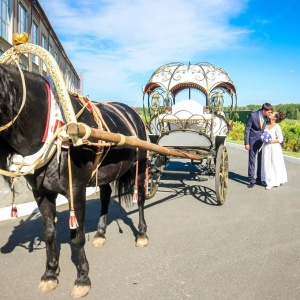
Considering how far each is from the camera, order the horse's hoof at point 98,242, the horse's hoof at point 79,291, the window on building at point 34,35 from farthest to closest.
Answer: the window on building at point 34,35 → the horse's hoof at point 98,242 → the horse's hoof at point 79,291

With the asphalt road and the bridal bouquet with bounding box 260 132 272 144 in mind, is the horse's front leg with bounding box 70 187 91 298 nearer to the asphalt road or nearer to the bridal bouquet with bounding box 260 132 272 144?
the asphalt road

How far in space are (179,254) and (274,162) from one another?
4492mm

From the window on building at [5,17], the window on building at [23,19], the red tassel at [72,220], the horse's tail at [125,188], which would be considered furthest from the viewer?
the window on building at [23,19]

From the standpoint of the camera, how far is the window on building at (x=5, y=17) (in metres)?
13.7

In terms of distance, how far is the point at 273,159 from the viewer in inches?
285

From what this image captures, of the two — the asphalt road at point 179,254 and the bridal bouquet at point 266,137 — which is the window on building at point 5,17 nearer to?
the asphalt road at point 179,254

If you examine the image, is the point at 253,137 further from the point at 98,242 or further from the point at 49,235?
the point at 49,235

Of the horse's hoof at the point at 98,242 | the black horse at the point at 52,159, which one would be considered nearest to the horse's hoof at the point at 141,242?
the black horse at the point at 52,159

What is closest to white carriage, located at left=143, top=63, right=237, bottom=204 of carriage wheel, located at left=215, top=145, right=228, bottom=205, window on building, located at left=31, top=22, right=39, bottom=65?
carriage wheel, located at left=215, top=145, right=228, bottom=205

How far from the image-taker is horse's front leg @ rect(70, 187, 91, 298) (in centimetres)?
279

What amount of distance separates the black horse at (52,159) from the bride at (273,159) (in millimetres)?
4415

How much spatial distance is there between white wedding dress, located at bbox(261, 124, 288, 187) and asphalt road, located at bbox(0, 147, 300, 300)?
1322mm

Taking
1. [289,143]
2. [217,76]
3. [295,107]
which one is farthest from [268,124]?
[295,107]

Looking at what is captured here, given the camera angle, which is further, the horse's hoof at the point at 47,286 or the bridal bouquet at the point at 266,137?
the bridal bouquet at the point at 266,137
